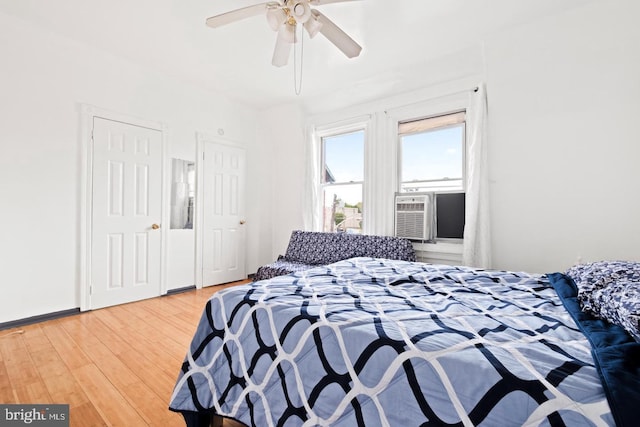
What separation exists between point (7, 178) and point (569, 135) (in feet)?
15.9

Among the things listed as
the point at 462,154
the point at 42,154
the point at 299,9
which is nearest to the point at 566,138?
the point at 462,154

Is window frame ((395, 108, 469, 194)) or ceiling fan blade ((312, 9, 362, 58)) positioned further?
window frame ((395, 108, 469, 194))

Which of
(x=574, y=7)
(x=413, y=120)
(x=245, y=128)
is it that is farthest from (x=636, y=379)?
(x=245, y=128)

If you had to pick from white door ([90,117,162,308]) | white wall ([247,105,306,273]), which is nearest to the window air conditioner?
white wall ([247,105,306,273])

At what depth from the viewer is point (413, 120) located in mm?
3648

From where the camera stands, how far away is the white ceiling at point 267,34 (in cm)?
244

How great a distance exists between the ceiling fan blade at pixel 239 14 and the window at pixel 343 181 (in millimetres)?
2372

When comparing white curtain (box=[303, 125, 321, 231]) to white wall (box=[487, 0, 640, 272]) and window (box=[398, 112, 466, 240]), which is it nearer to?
window (box=[398, 112, 466, 240])

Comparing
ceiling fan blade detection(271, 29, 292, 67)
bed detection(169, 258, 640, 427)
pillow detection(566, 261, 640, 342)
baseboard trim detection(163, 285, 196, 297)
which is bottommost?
baseboard trim detection(163, 285, 196, 297)

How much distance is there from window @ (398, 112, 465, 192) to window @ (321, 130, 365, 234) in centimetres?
64

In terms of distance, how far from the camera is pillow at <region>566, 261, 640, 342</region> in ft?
3.35

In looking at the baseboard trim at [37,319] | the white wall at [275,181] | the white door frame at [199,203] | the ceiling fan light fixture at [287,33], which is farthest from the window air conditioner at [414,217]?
the baseboard trim at [37,319]

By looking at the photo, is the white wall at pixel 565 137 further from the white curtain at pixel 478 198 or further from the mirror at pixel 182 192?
the mirror at pixel 182 192

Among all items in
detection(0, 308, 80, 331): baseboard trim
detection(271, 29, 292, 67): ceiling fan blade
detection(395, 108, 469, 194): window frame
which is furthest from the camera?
detection(395, 108, 469, 194): window frame
